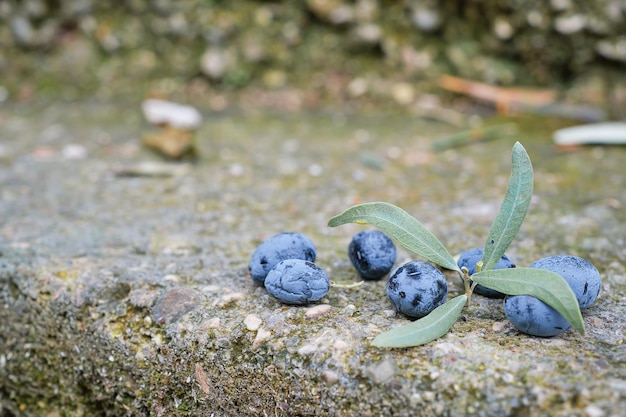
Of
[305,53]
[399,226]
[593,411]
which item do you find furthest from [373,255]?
[305,53]

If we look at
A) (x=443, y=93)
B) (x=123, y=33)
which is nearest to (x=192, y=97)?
(x=123, y=33)

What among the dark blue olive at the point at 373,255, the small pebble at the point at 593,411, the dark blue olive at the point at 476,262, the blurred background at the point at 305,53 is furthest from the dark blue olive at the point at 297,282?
the blurred background at the point at 305,53

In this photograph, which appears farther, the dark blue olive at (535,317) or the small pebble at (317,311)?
the small pebble at (317,311)

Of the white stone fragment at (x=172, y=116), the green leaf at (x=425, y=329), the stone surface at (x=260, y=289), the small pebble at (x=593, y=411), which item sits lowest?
the white stone fragment at (x=172, y=116)

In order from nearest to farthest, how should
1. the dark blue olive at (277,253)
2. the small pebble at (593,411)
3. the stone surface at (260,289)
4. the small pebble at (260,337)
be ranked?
the small pebble at (593,411)
the stone surface at (260,289)
the small pebble at (260,337)
the dark blue olive at (277,253)

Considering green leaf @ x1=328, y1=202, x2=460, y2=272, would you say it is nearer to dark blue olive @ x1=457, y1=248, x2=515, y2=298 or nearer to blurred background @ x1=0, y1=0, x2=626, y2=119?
dark blue olive @ x1=457, y1=248, x2=515, y2=298

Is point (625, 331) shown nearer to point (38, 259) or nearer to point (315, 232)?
point (315, 232)

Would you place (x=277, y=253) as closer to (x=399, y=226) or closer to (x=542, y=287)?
(x=399, y=226)

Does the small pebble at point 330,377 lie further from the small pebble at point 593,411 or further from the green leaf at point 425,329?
the small pebble at point 593,411

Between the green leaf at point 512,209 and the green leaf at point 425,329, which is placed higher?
→ the green leaf at point 512,209
